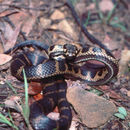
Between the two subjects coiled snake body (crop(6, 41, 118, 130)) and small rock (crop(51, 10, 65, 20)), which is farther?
small rock (crop(51, 10, 65, 20))

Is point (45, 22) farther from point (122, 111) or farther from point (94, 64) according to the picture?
point (122, 111)

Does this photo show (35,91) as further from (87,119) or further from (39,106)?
(87,119)

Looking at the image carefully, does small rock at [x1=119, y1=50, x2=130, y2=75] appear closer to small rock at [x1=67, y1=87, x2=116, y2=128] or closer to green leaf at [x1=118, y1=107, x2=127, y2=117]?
green leaf at [x1=118, y1=107, x2=127, y2=117]

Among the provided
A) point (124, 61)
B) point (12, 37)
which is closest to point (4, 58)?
point (12, 37)

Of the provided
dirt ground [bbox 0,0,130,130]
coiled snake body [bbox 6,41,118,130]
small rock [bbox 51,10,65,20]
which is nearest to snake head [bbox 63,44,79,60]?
coiled snake body [bbox 6,41,118,130]

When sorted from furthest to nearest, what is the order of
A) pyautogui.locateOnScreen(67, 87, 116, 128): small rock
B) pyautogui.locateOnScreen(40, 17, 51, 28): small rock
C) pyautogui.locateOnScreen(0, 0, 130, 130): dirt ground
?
1. pyautogui.locateOnScreen(40, 17, 51, 28): small rock
2. pyautogui.locateOnScreen(0, 0, 130, 130): dirt ground
3. pyautogui.locateOnScreen(67, 87, 116, 128): small rock

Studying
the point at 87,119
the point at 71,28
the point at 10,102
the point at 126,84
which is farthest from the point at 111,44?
the point at 10,102
